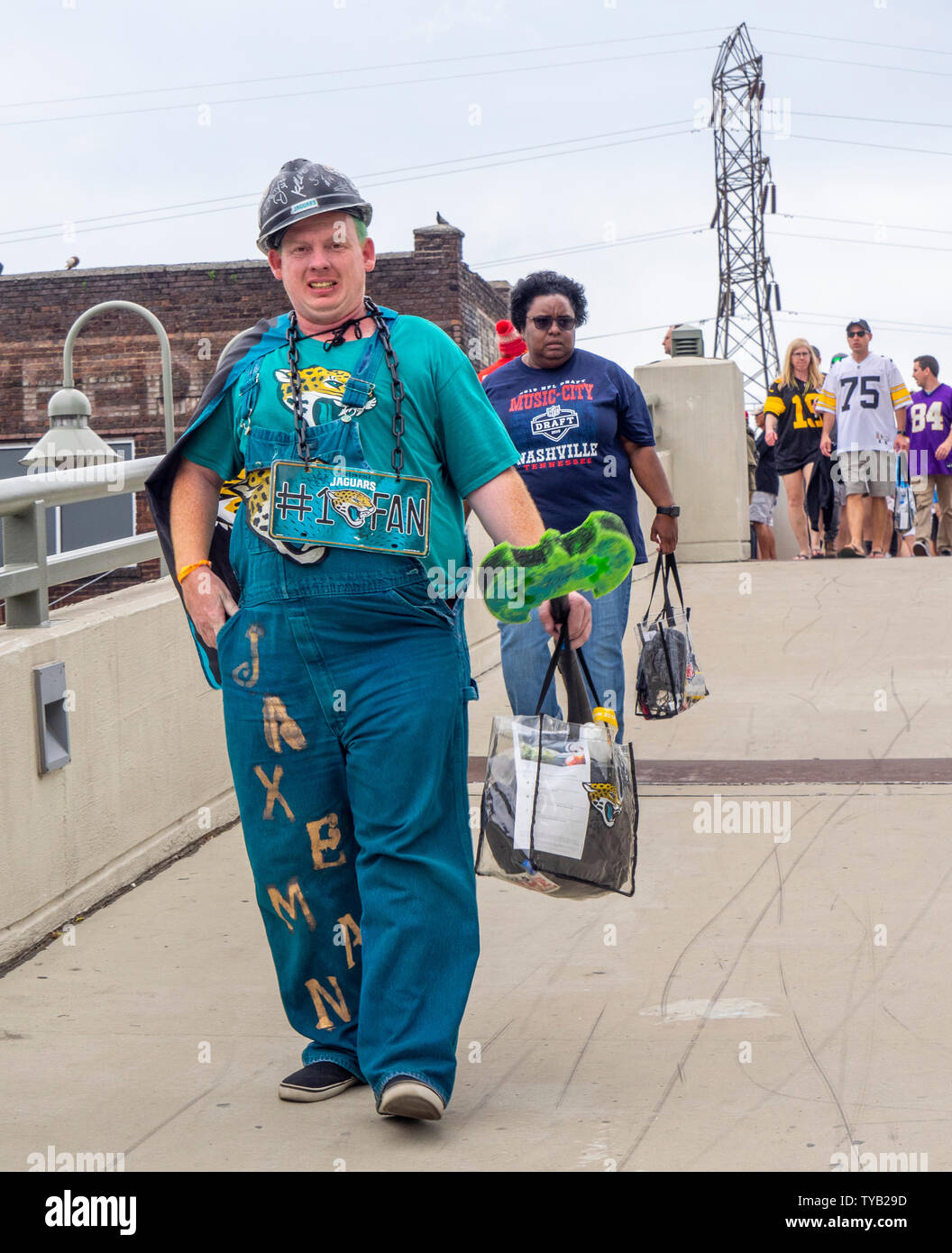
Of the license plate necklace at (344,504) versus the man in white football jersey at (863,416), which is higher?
the man in white football jersey at (863,416)

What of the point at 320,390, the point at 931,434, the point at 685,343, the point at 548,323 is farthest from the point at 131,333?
the point at 320,390

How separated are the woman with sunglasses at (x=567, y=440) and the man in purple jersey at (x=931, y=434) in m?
8.82

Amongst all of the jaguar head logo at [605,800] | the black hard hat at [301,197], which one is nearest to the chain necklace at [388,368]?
the black hard hat at [301,197]

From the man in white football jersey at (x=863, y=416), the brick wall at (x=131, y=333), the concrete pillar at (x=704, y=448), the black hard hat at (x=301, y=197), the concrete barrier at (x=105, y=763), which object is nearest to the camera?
the black hard hat at (x=301, y=197)

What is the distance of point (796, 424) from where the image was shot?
523 inches

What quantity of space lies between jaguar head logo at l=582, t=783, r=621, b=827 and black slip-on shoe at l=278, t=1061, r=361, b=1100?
83 cm

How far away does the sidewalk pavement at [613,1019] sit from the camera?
3.21m

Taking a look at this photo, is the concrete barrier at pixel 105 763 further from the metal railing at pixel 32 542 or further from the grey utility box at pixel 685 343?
the grey utility box at pixel 685 343

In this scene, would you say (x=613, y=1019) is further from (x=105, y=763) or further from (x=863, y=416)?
(x=863, y=416)

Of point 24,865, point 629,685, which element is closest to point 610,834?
point 24,865

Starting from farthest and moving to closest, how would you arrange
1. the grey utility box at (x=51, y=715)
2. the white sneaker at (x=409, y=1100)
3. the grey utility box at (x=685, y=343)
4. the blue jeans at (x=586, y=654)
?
the grey utility box at (x=685, y=343), the blue jeans at (x=586, y=654), the grey utility box at (x=51, y=715), the white sneaker at (x=409, y=1100)

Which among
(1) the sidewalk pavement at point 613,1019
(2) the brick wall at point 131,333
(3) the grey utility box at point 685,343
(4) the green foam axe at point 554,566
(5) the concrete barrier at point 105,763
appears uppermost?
(2) the brick wall at point 131,333

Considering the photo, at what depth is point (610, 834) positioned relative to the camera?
11.1 feet
